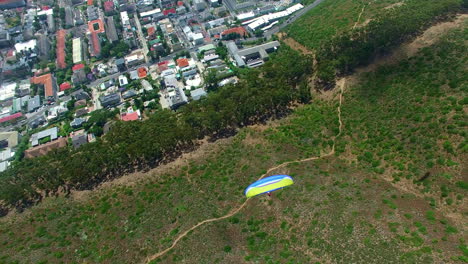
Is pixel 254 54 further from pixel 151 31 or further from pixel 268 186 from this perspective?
pixel 268 186

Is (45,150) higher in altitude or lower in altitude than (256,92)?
lower

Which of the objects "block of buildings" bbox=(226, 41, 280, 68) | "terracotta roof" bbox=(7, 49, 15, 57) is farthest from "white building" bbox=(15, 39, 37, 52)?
"block of buildings" bbox=(226, 41, 280, 68)

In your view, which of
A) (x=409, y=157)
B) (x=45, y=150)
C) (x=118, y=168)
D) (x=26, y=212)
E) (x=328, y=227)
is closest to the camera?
(x=328, y=227)

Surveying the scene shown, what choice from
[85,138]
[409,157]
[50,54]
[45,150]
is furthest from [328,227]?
[50,54]

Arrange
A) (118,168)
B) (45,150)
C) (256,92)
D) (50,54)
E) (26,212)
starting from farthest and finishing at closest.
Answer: (50,54)
(45,150)
(256,92)
(118,168)
(26,212)

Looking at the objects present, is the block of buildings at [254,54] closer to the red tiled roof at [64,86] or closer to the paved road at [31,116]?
the red tiled roof at [64,86]

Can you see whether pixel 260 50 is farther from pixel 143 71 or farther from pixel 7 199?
pixel 7 199

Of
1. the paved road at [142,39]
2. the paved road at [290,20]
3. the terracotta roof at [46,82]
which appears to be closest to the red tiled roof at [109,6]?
the paved road at [142,39]

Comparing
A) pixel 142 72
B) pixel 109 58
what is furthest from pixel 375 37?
pixel 109 58
